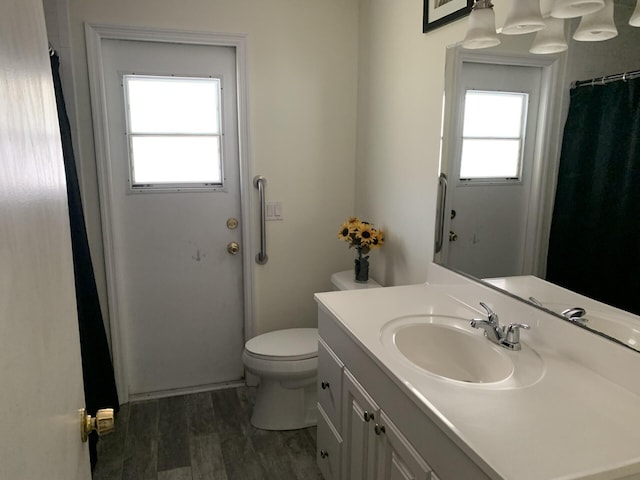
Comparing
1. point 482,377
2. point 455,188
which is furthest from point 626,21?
point 482,377

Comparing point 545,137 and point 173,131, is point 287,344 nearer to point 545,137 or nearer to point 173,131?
point 173,131

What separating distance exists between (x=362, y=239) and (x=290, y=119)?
83 cm

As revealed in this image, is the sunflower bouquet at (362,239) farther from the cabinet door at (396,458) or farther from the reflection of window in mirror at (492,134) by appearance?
the cabinet door at (396,458)

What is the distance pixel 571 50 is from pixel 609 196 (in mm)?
433

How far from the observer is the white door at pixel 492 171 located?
1533 mm

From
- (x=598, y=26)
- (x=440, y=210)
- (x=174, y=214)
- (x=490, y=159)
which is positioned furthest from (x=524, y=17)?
(x=174, y=214)

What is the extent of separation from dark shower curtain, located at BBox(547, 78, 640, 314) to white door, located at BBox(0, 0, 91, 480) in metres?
1.31

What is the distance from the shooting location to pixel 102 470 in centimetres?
213

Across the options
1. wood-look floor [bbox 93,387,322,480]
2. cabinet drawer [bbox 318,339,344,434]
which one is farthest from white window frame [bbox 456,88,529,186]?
wood-look floor [bbox 93,387,322,480]

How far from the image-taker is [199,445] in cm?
231

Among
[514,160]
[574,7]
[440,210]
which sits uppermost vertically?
[574,7]

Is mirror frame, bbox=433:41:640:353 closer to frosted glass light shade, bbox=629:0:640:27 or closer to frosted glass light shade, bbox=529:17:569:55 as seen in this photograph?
frosted glass light shade, bbox=529:17:569:55

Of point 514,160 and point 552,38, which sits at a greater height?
point 552,38

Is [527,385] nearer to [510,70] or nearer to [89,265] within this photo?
[510,70]
